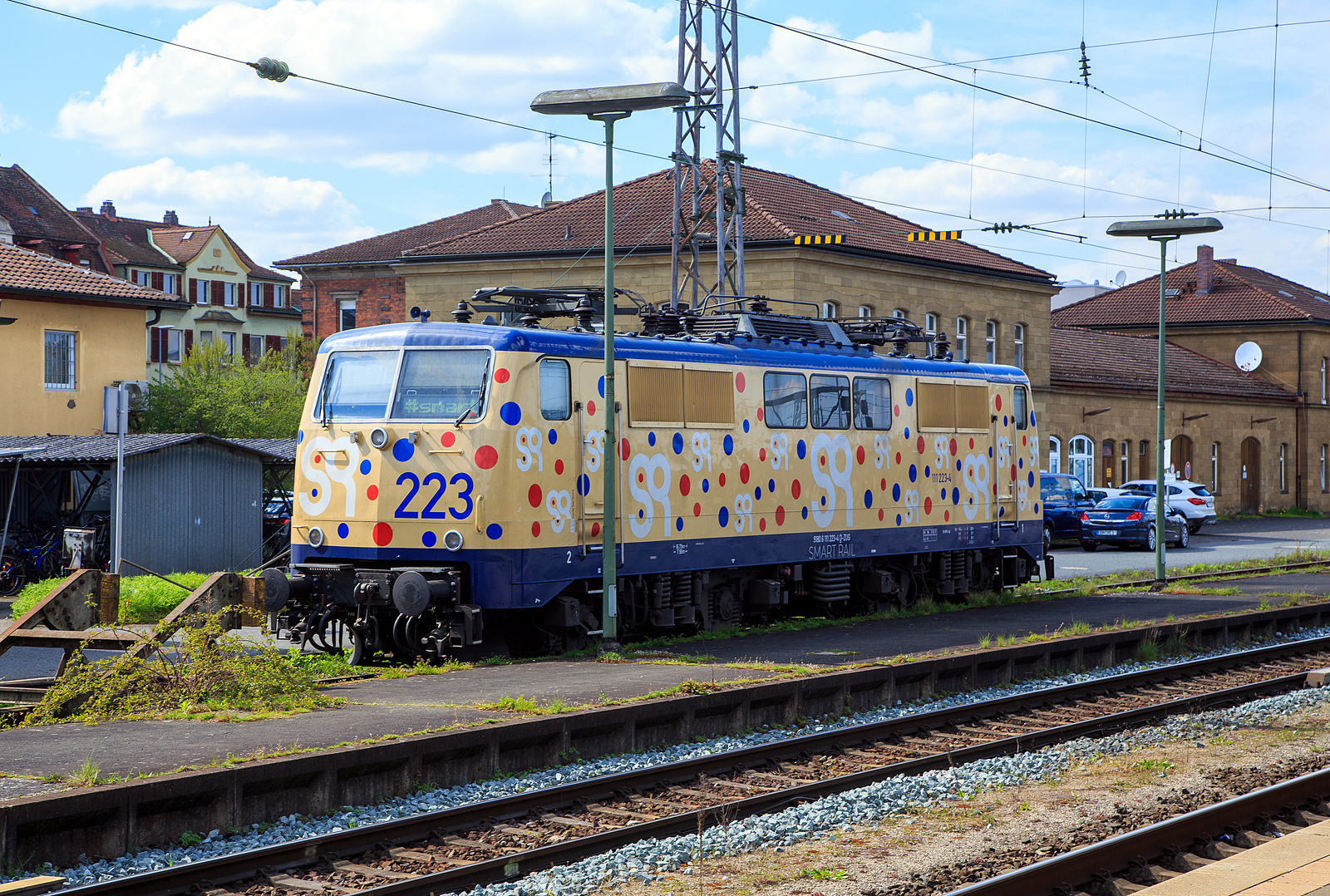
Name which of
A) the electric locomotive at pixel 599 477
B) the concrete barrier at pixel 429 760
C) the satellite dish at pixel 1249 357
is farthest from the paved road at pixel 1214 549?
the concrete barrier at pixel 429 760

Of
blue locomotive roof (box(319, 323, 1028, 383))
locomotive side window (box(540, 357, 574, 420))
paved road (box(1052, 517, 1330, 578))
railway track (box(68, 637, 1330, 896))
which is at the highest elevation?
blue locomotive roof (box(319, 323, 1028, 383))

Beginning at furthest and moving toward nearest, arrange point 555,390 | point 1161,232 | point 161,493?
1. point 161,493
2. point 1161,232
3. point 555,390

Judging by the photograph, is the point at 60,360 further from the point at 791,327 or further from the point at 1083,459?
the point at 1083,459

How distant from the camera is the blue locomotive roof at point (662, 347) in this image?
15281 millimetres

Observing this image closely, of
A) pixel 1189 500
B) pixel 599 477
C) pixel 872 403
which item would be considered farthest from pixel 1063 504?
pixel 599 477

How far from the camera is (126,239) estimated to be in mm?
81000

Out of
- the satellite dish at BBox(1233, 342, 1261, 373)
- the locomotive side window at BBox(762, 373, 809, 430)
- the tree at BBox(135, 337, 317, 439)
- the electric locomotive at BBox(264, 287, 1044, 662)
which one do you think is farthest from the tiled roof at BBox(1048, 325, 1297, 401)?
the locomotive side window at BBox(762, 373, 809, 430)

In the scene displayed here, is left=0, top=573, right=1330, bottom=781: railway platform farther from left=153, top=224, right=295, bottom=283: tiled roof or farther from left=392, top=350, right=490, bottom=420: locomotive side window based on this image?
left=153, top=224, right=295, bottom=283: tiled roof

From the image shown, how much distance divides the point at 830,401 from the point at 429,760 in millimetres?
10852

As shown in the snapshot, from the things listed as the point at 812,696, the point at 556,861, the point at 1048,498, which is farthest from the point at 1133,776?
the point at 1048,498

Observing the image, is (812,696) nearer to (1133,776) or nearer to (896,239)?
(1133,776)

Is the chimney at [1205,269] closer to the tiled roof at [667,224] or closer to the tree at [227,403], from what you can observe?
the tiled roof at [667,224]

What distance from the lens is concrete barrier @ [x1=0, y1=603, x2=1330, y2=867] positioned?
777 centimetres

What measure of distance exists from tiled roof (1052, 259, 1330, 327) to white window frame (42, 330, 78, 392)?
5022 centimetres
